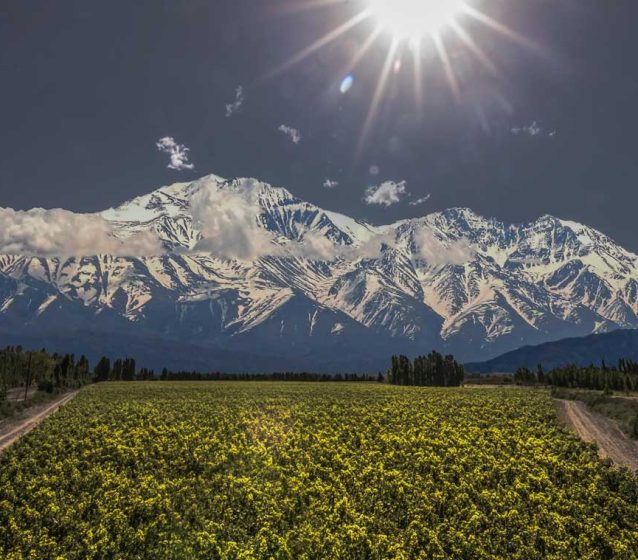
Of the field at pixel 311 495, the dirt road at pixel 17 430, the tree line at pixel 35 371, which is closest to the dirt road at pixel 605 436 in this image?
the field at pixel 311 495

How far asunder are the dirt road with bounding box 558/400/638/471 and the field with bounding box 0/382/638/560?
4.33 m

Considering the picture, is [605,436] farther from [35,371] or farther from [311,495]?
[35,371]

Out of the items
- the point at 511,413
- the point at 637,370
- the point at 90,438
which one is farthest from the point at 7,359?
the point at 637,370

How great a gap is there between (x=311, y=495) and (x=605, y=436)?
4720cm

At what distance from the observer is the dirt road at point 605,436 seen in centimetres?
4766

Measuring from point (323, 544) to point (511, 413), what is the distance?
163 feet

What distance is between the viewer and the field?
2322 cm

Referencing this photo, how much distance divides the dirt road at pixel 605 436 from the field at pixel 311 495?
14.2ft

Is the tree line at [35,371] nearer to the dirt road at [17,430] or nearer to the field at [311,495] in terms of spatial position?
the dirt road at [17,430]

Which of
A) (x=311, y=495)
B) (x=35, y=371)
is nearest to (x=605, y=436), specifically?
(x=311, y=495)

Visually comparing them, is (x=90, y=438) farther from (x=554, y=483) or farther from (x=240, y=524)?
(x=554, y=483)

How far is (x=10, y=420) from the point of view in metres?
75.2

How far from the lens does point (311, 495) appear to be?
29.1 metres

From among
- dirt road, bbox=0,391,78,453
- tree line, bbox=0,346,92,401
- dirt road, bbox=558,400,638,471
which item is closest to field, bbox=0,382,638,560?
dirt road, bbox=558,400,638,471
